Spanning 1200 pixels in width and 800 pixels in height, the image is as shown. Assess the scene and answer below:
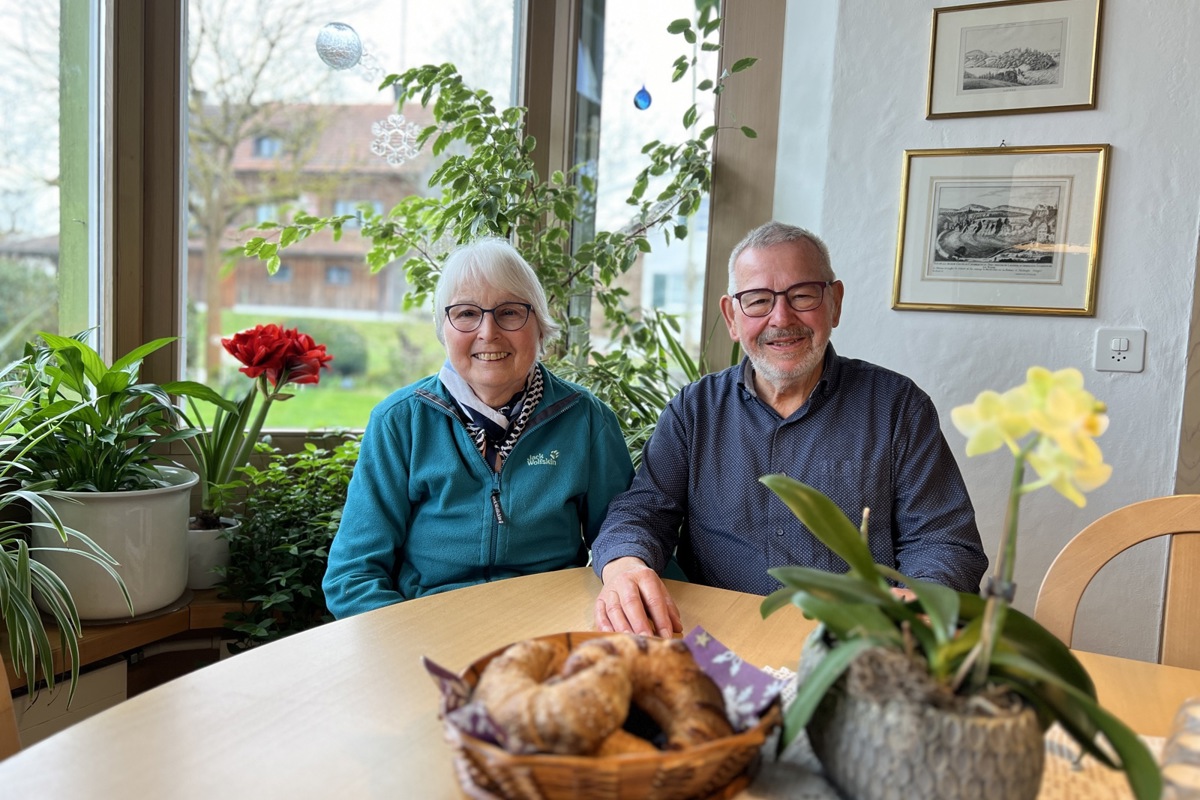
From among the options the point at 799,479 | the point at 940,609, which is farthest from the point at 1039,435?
the point at 799,479

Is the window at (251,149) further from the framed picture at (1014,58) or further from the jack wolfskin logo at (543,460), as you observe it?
the jack wolfskin logo at (543,460)

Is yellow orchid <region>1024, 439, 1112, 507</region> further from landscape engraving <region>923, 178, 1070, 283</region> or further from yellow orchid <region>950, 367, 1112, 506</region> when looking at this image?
landscape engraving <region>923, 178, 1070, 283</region>

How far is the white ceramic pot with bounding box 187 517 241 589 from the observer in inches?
87.7

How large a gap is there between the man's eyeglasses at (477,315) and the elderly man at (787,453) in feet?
1.24

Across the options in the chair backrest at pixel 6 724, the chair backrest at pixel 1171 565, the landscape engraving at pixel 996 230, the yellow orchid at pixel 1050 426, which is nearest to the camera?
the yellow orchid at pixel 1050 426

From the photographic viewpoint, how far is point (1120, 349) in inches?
86.7

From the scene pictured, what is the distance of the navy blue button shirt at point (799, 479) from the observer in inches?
66.9

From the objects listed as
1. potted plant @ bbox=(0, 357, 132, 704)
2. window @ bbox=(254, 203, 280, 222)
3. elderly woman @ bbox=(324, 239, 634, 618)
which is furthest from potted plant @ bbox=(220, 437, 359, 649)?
window @ bbox=(254, 203, 280, 222)

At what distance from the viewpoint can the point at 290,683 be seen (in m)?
1.03

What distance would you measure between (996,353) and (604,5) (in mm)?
1729

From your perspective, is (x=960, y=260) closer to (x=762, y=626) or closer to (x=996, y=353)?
(x=996, y=353)

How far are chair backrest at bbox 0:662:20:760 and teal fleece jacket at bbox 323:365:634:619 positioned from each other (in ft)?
2.15

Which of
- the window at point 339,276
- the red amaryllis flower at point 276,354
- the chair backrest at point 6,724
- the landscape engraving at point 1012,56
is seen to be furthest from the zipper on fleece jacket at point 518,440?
the window at point 339,276

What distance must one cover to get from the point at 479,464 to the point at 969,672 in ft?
3.77
